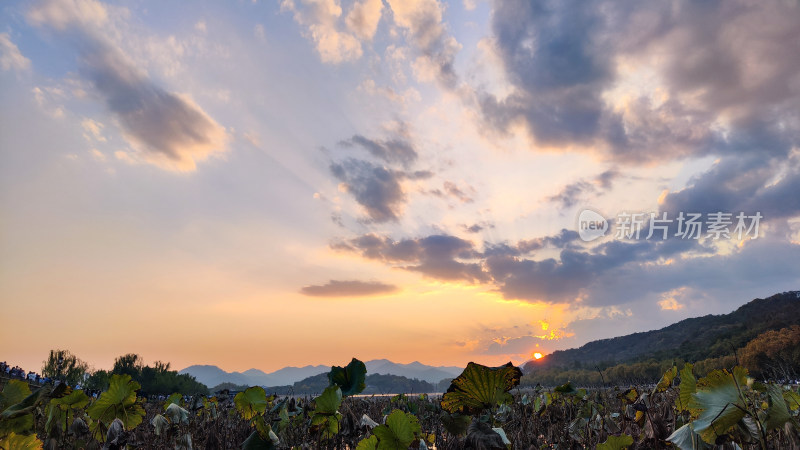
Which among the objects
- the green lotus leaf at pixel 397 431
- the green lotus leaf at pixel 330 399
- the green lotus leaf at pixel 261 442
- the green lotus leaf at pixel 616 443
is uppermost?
the green lotus leaf at pixel 330 399

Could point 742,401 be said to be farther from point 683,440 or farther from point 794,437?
point 794,437

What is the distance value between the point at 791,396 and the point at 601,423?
2.06m

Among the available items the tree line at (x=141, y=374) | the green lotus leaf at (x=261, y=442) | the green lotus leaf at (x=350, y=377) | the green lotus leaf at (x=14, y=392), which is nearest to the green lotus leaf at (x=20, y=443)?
the green lotus leaf at (x=14, y=392)

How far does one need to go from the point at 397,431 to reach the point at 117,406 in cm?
348

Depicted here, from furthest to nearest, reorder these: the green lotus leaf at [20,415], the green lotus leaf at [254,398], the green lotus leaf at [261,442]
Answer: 1. the green lotus leaf at [254,398]
2. the green lotus leaf at [261,442]
3. the green lotus leaf at [20,415]

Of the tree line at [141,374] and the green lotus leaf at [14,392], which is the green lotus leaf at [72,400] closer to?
the green lotus leaf at [14,392]

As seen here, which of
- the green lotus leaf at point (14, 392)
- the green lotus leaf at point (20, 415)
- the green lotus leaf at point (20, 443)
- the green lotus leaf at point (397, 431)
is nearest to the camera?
the green lotus leaf at point (20, 443)

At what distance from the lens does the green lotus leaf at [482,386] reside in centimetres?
261

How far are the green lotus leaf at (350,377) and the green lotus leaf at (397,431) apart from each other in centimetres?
144

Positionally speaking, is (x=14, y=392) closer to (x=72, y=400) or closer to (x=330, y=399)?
(x=72, y=400)

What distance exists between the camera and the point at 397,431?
2674mm

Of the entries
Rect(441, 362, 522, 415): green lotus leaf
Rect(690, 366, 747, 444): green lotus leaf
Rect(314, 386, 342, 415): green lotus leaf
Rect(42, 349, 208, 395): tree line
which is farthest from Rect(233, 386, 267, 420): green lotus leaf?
Rect(42, 349, 208, 395): tree line

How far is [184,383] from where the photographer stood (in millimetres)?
81250

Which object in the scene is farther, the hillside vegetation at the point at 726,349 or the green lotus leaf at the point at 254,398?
the hillside vegetation at the point at 726,349
